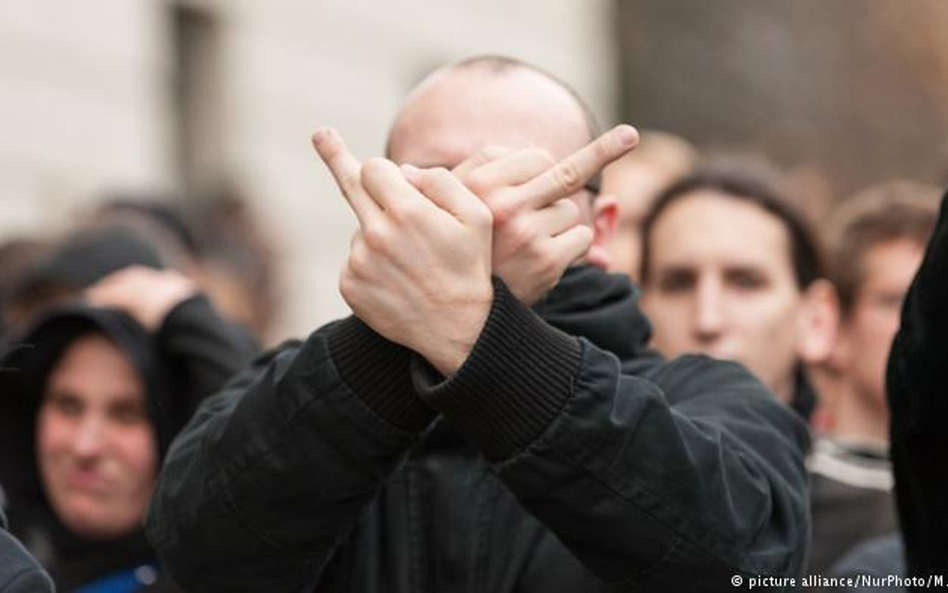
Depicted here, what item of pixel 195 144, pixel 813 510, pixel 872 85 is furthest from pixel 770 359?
pixel 872 85

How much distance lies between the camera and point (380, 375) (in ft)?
10.3

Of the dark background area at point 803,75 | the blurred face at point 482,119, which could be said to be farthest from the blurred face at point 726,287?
the dark background area at point 803,75

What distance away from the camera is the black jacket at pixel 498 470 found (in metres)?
3.05

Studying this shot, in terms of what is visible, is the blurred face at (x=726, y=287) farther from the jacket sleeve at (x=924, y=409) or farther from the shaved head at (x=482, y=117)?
the jacket sleeve at (x=924, y=409)

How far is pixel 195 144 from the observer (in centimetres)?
1250

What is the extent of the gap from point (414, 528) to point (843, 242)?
2.80m

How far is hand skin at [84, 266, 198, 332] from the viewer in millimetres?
5051

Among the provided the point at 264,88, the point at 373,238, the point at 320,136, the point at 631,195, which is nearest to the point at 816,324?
the point at 631,195

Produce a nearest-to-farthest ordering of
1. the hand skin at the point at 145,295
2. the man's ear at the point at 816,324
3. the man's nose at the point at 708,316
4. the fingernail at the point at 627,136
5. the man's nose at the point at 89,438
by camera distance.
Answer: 1. the fingernail at the point at 627,136
2. the man's nose at the point at 89,438
3. the hand skin at the point at 145,295
4. the man's nose at the point at 708,316
5. the man's ear at the point at 816,324

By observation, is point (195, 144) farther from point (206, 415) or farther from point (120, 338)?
point (206, 415)

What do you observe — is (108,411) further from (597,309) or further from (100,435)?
(597,309)

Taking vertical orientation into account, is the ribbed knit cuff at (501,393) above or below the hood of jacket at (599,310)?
above

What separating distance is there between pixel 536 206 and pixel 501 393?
280 mm

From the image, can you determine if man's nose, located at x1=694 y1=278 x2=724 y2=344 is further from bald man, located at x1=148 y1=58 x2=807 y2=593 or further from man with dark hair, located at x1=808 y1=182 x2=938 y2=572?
bald man, located at x1=148 y1=58 x2=807 y2=593
